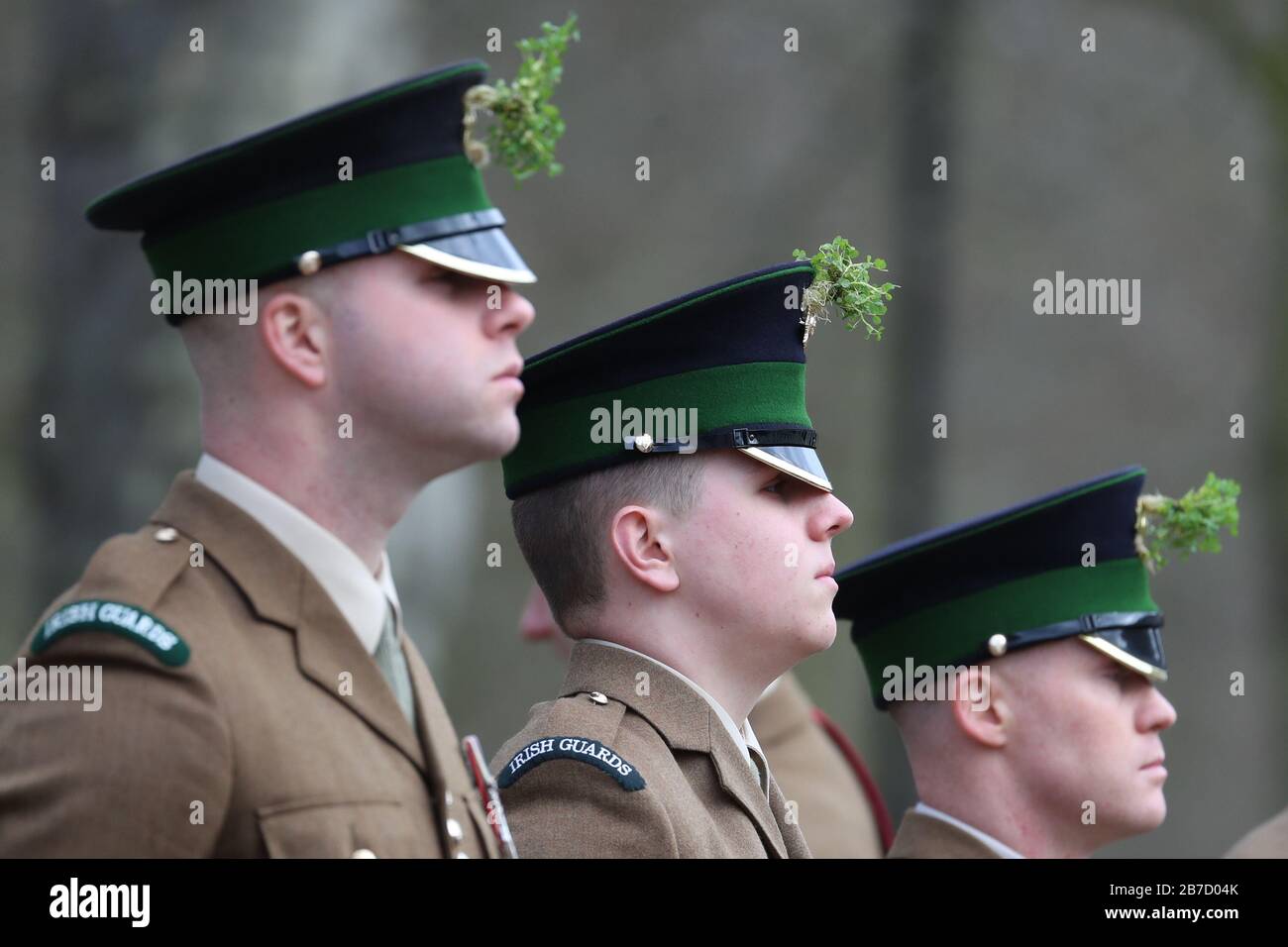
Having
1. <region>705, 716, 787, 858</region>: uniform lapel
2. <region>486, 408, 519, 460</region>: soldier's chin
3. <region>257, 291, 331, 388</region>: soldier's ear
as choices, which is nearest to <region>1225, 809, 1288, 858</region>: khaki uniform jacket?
<region>705, 716, 787, 858</region>: uniform lapel

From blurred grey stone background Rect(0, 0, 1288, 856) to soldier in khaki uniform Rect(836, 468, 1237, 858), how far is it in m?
5.48

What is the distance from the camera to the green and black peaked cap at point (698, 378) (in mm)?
3695

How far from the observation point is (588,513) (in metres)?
3.75

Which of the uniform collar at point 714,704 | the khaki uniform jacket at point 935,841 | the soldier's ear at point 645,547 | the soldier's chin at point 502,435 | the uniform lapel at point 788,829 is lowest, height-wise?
the khaki uniform jacket at point 935,841

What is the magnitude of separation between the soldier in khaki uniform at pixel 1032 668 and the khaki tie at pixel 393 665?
158 centimetres

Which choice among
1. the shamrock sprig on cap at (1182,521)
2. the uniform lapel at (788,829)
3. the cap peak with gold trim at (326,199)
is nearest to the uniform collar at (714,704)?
the uniform lapel at (788,829)

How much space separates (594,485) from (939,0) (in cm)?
738

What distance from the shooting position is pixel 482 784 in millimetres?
3148

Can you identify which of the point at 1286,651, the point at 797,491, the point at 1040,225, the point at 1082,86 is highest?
the point at 1082,86

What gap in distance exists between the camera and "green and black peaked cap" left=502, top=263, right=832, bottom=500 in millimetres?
3695

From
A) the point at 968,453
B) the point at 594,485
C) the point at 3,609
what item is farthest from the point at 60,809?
the point at 968,453

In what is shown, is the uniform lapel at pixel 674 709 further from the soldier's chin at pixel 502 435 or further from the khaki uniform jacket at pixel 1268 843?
the khaki uniform jacket at pixel 1268 843

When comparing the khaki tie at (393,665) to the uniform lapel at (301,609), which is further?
the khaki tie at (393,665)

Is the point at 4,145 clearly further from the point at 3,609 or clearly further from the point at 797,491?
the point at 797,491
